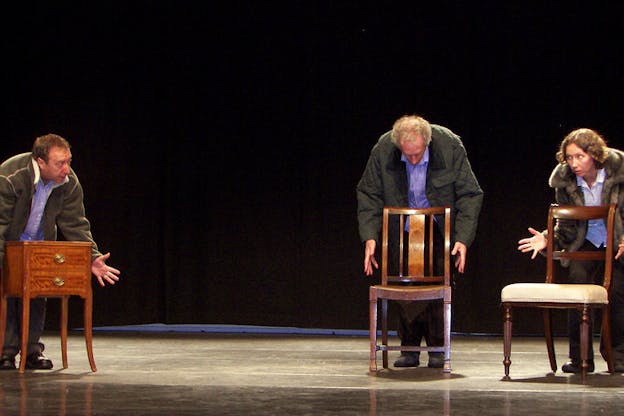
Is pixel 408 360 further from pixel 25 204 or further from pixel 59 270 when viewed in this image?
pixel 25 204

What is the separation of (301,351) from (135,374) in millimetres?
1438

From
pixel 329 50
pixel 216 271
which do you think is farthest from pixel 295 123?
pixel 216 271

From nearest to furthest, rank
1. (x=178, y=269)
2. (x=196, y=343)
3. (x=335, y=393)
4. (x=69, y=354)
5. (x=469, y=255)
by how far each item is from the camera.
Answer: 1. (x=335, y=393)
2. (x=69, y=354)
3. (x=196, y=343)
4. (x=469, y=255)
5. (x=178, y=269)

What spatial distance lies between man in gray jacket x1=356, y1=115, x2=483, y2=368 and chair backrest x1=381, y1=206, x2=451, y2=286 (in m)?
0.07

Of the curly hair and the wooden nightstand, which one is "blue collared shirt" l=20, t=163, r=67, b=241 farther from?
the curly hair

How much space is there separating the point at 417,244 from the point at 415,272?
134mm

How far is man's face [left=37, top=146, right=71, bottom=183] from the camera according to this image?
473 cm

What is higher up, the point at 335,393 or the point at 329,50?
the point at 329,50

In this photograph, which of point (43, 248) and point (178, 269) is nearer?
point (43, 248)

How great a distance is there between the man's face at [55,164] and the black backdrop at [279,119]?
2.64 meters

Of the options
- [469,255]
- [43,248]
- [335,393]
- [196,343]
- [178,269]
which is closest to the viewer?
[335,393]

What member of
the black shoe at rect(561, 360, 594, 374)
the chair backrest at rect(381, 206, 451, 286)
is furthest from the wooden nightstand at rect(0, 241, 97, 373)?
the black shoe at rect(561, 360, 594, 374)

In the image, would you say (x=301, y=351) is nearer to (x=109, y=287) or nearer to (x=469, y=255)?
(x=469, y=255)

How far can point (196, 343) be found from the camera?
252 inches
